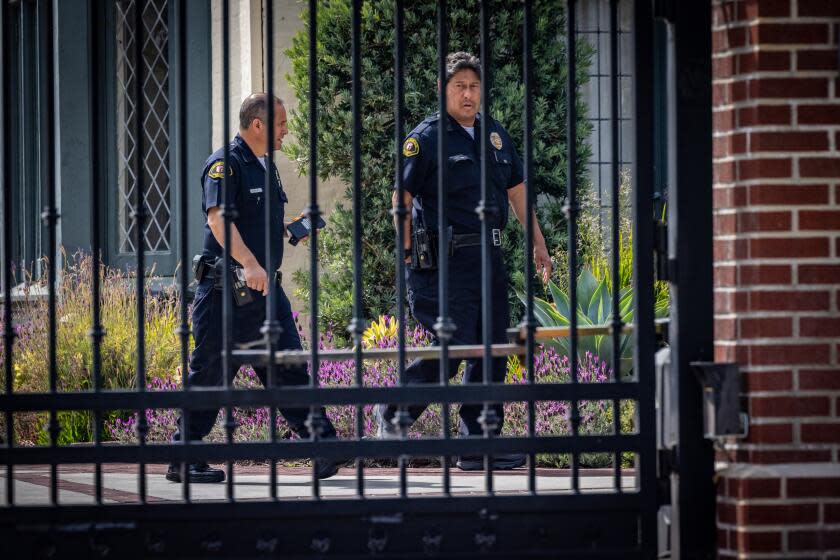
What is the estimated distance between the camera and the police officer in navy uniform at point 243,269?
6348 millimetres

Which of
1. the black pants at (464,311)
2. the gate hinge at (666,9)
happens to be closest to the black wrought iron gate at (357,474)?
the gate hinge at (666,9)

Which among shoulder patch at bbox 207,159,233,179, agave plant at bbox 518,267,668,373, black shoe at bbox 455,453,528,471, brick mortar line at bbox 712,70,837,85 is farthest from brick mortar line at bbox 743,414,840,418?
agave plant at bbox 518,267,668,373

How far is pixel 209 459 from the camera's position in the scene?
154 inches

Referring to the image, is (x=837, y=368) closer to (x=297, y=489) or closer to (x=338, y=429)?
(x=297, y=489)

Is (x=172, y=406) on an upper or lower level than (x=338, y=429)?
upper

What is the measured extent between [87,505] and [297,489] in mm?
2017

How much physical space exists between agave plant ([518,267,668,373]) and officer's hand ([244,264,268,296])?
84.5 inches

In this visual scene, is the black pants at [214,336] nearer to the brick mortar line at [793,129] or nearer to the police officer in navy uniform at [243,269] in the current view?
the police officer in navy uniform at [243,269]

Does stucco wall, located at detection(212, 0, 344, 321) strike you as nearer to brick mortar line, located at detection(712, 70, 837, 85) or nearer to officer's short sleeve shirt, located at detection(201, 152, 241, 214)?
officer's short sleeve shirt, located at detection(201, 152, 241, 214)

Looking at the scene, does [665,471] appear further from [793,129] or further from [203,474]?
[203,474]

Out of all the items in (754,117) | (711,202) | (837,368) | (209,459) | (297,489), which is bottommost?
(297,489)

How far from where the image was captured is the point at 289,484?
20.0 ft

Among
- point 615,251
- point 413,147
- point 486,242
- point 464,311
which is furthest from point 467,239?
point 486,242

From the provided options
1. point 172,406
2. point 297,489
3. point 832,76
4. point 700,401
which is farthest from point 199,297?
point 832,76
